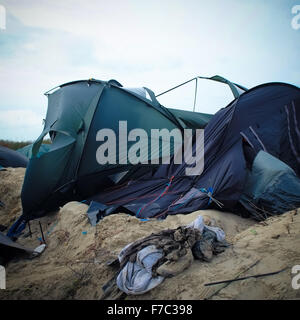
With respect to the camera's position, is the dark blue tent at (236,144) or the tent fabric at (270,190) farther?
the dark blue tent at (236,144)

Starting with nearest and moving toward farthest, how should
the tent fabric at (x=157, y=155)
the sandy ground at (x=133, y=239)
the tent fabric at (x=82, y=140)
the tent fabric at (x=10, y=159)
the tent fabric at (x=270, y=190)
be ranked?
the sandy ground at (x=133, y=239) < the tent fabric at (x=270, y=190) < the tent fabric at (x=157, y=155) < the tent fabric at (x=82, y=140) < the tent fabric at (x=10, y=159)

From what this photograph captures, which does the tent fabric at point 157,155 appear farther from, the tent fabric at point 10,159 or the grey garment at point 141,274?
the tent fabric at point 10,159

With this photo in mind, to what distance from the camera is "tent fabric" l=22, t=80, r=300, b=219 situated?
3.79 metres

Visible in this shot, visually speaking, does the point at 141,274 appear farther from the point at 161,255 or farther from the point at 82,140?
the point at 82,140

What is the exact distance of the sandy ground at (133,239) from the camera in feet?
5.82

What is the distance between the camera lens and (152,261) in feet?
6.71

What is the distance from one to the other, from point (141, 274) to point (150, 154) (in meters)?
3.30

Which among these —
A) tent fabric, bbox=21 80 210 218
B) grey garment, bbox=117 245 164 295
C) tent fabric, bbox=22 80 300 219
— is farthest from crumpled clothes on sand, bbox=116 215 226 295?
tent fabric, bbox=21 80 210 218

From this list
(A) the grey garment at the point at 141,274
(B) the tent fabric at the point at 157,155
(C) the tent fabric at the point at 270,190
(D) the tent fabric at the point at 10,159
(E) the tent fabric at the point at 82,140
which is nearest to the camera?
(A) the grey garment at the point at 141,274

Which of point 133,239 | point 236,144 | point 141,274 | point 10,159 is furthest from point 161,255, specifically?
point 10,159

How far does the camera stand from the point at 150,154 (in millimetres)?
5086

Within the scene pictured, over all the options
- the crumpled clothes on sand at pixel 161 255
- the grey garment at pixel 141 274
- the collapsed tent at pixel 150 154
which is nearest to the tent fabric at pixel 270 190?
the collapsed tent at pixel 150 154

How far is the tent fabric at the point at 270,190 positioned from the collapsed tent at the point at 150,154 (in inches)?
5.3

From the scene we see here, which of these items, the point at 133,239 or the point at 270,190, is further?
the point at 270,190
